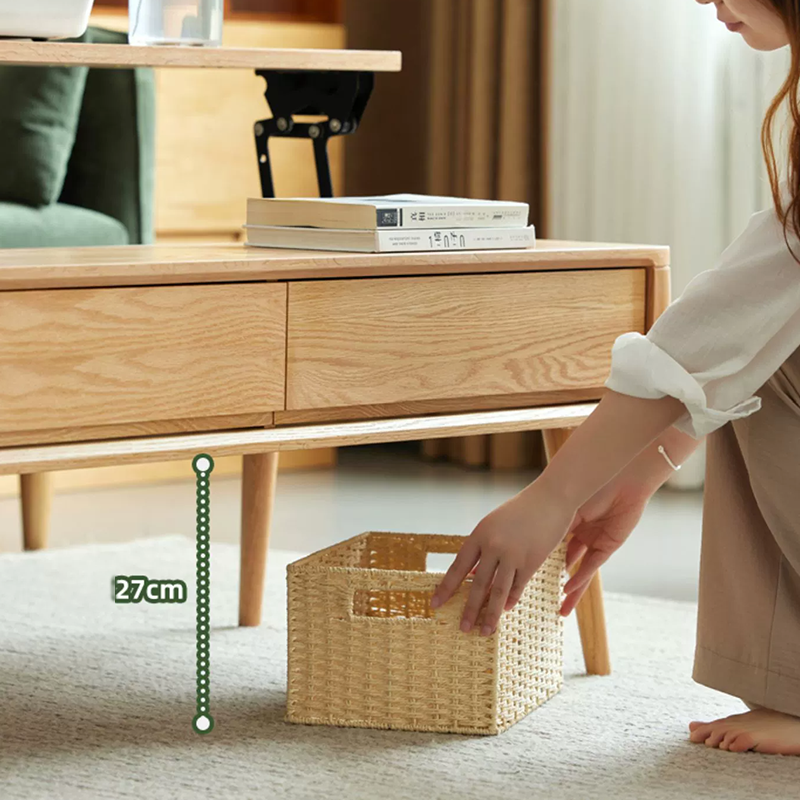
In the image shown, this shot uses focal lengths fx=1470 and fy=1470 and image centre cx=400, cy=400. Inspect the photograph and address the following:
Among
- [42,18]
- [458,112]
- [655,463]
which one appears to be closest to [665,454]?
[655,463]

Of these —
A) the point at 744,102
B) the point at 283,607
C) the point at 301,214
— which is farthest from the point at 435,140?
the point at 301,214

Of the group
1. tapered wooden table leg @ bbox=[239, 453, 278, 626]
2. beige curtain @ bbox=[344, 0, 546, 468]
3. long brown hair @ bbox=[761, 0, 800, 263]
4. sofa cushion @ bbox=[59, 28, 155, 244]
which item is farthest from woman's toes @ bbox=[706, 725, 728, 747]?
beige curtain @ bbox=[344, 0, 546, 468]

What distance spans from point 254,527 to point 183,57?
0.59 m

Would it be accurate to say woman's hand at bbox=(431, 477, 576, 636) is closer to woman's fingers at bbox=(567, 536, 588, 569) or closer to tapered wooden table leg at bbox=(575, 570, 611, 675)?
woman's fingers at bbox=(567, 536, 588, 569)

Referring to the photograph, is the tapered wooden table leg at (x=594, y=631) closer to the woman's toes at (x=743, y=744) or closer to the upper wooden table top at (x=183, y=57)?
the woman's toes at (x=743, y=744)

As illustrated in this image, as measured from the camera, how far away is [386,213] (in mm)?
1285

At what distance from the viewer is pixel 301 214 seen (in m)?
1.36

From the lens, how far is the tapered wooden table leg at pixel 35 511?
2.06 m

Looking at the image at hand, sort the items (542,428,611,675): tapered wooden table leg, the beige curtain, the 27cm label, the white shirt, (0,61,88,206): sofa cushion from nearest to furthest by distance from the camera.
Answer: the 27cm label
the white shirt
(542,428,611,675): tapered wooden table leg
(0,61,88,206): sofa cushion
the beige curtain

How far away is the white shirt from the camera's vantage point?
1133mm

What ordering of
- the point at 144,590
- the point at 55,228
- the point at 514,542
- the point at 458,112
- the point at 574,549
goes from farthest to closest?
the point at 458,112
the point at 55,228
the point at 574,549
the point at 514,542
the point at 144,590

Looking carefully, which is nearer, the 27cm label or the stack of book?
the 27cm label

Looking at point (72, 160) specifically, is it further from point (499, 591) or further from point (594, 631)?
point (499, 591)

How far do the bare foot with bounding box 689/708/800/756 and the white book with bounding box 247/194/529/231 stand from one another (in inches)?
19.2
